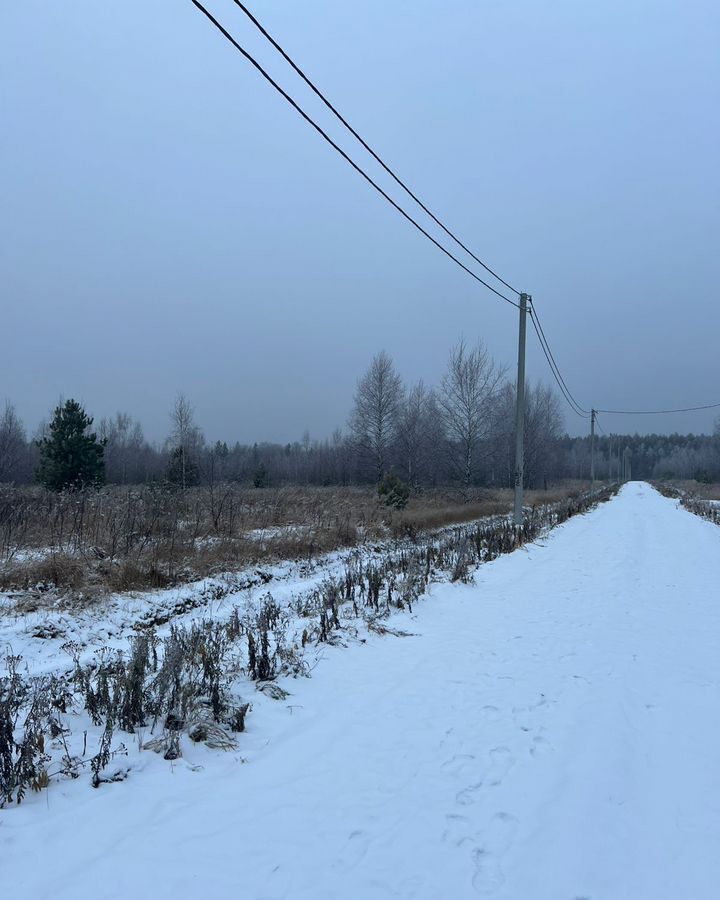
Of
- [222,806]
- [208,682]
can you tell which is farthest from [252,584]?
[222,806]

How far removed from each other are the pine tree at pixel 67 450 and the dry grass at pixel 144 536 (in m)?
12.1

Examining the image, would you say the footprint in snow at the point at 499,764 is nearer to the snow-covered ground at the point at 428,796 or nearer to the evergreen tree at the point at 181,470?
the snow-covered ground at the point at 428,796

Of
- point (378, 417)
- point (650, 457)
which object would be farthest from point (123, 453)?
point (650, 457)

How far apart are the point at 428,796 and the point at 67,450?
26.8 metres

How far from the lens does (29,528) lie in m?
10.4

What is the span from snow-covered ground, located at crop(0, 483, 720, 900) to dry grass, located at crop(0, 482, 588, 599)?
4.81m

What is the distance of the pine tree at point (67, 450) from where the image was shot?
2564cm

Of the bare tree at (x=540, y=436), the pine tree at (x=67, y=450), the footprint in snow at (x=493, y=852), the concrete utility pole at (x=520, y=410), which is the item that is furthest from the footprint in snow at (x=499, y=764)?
the bare tree at (x=540, y=436)

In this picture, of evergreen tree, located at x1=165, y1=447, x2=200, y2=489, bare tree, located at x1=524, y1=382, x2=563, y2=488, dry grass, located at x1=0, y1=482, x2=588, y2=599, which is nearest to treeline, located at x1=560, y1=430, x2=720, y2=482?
bare tree, located at x1=524, y1=382, x2=563, y2=488

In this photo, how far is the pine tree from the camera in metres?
25.6

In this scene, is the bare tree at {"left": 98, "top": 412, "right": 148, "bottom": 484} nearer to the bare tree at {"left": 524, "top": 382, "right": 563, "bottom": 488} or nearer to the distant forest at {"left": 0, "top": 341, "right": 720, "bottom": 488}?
the distant forest at {"left": 0, "top": 341, "right": 720, "bottom": 488}

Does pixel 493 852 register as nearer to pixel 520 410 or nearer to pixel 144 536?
pixel 144 536

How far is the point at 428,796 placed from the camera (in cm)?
329

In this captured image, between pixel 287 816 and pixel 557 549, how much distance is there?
490 inches
